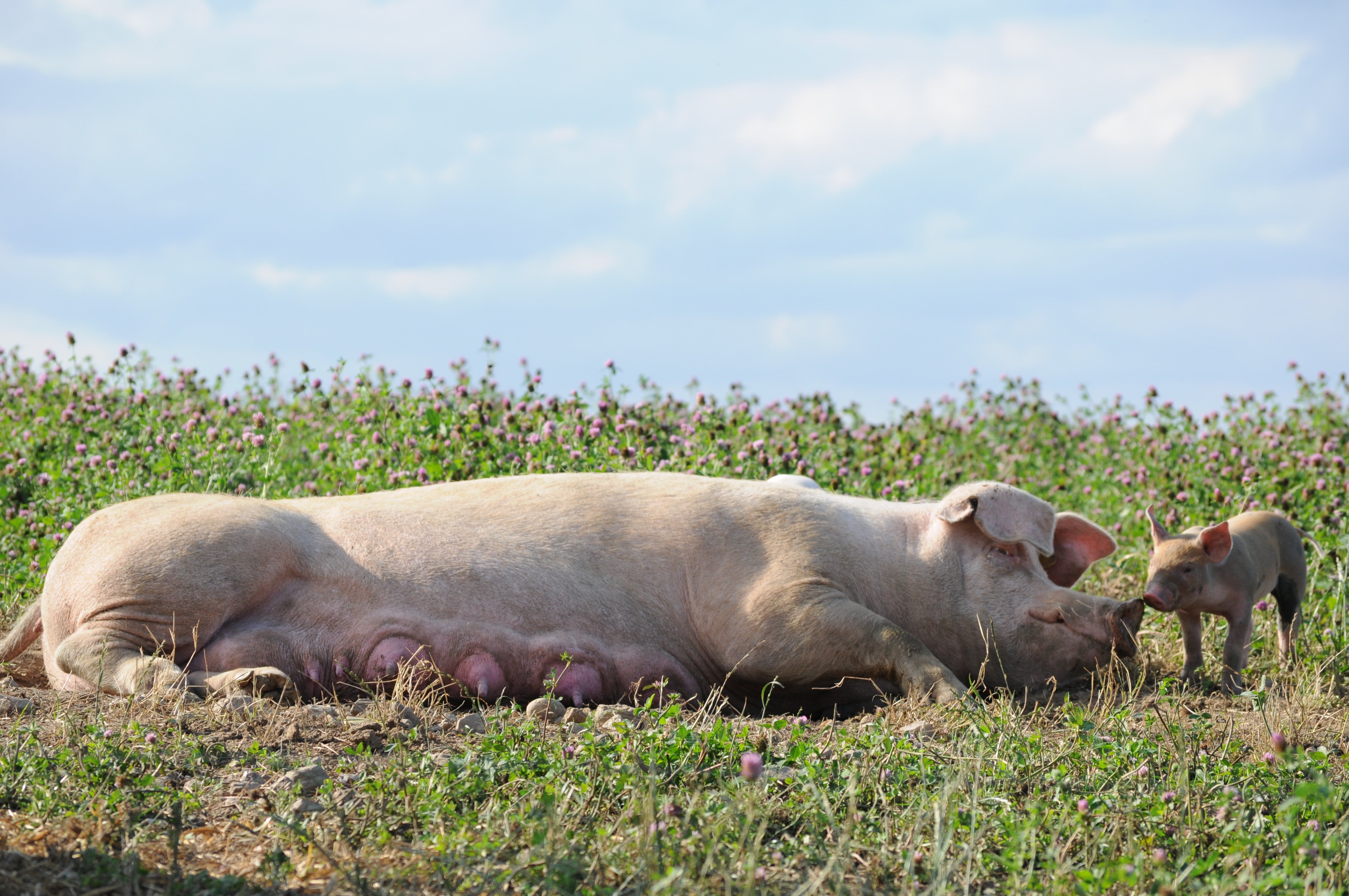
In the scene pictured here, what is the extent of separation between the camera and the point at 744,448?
26.3 ft

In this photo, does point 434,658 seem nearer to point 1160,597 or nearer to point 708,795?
point 708,795

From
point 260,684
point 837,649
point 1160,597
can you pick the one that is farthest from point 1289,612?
point 260,684

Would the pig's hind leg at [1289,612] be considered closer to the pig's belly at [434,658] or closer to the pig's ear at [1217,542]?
the pig's ear at [1217,542]

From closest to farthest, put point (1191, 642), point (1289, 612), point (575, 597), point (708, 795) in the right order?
1. point (708, 795)
2. point (575, 597)
3. point (1191, 642)
4. point (1289, 612)

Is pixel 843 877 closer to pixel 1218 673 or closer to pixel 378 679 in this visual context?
pixel 378 679

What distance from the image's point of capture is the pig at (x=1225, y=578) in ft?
18.4

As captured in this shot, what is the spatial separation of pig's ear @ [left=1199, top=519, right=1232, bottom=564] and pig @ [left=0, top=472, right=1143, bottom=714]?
57cm

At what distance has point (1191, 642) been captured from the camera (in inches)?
232

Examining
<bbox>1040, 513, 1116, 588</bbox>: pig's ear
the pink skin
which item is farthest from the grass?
<bbox>1040, 513, 1116, 588</bbox>: pig's ear

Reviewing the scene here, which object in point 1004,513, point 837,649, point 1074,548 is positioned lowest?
point 837,649

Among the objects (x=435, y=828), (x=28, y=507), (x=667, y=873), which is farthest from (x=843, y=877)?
(x=28, y=507)

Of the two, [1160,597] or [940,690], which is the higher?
[1160,597]

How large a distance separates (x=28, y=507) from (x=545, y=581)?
448 centimetres

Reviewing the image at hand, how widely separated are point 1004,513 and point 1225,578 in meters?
1.09
